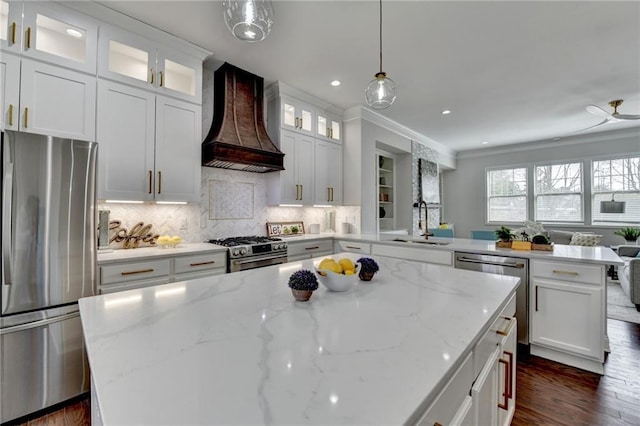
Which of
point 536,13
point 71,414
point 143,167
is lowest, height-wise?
point 71,414

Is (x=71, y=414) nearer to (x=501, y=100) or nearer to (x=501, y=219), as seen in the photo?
(x=501, y=100)

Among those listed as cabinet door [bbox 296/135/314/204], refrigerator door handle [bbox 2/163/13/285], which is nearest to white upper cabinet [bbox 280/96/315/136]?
cabinet door [bbox 296/135/314/204]

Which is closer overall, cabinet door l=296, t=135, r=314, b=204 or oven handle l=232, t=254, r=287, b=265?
oven handle l=232, t=254, r=287, b=265

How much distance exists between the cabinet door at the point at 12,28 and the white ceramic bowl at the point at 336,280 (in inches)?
104

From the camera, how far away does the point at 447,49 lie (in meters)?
2.86

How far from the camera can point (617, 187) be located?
5793 mm

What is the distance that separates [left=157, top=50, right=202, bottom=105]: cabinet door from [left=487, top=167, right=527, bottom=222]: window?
284 inches

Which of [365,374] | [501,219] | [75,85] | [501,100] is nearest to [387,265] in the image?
[365,374]

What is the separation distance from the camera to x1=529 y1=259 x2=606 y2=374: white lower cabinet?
2.22 meters

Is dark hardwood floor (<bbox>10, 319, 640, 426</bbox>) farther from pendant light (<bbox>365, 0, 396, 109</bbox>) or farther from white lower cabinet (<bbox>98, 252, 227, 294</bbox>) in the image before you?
pendant light (<bbox>365, 0, 396, 109</bbox>)

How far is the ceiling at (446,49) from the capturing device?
2299 millimetres

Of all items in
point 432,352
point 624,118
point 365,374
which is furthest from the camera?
point 624,118

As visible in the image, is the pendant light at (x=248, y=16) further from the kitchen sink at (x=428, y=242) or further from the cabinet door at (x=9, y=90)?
the kitchen sink at (x=428, y=242)

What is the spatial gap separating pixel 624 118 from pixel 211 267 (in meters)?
5.76
